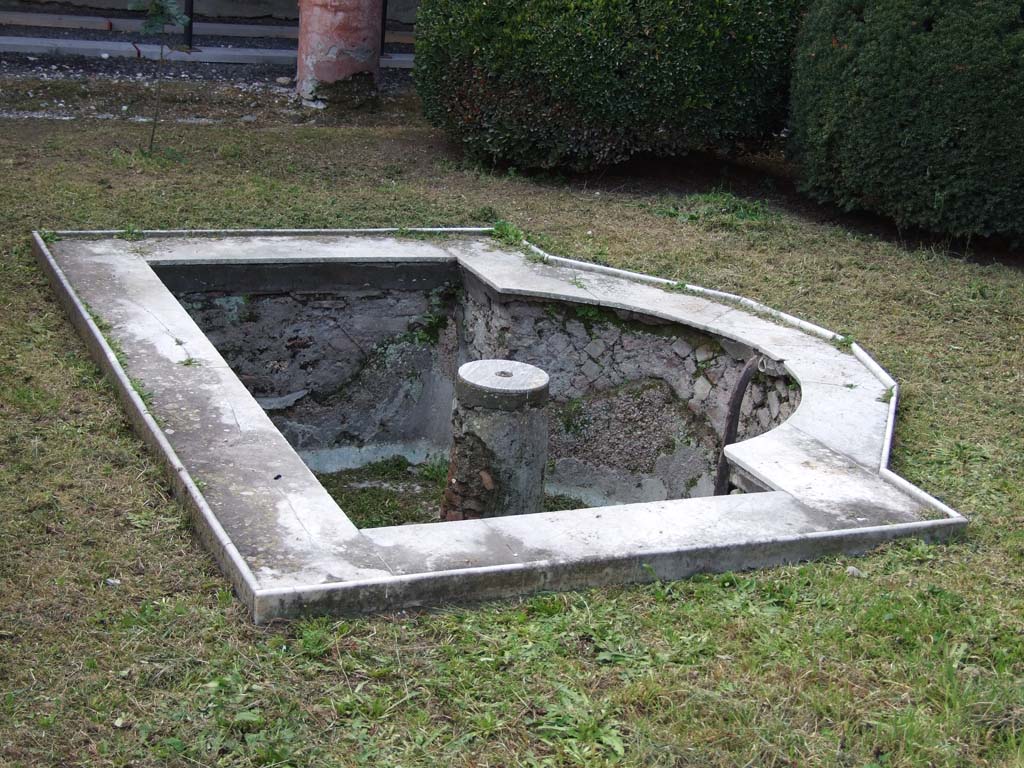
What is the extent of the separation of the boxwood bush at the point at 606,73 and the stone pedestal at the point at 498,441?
4.50 meters

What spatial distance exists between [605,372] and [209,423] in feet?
8.68

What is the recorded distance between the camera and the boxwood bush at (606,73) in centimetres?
904

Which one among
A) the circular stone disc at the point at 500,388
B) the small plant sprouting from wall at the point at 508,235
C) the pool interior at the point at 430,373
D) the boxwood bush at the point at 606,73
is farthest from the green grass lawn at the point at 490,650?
the boxwood bush at the point at 606,73

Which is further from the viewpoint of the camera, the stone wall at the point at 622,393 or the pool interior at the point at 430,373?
the pool interior at the point at 430,373

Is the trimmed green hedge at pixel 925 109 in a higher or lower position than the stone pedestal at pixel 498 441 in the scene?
higher

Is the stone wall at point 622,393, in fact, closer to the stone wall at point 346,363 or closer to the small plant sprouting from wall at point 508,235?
the stone wall at point 346,363

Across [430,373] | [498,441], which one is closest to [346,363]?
[430,373]

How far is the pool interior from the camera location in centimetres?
626

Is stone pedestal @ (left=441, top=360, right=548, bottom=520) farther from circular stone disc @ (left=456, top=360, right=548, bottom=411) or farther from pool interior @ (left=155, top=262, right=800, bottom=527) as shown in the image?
pool interior @ (left=155, top=262, right=800, bottom=527)

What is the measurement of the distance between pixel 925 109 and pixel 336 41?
5.68m

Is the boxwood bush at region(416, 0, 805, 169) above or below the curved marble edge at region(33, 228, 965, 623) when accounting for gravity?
above

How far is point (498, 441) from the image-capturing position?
17.0 ft

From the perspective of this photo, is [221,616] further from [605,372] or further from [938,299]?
[938,299]

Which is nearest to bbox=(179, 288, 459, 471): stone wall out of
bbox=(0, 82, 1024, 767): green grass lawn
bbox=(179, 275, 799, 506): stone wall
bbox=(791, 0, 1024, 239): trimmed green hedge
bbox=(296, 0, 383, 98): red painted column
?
bbox=(179, 275, 799, 506): stone wall
